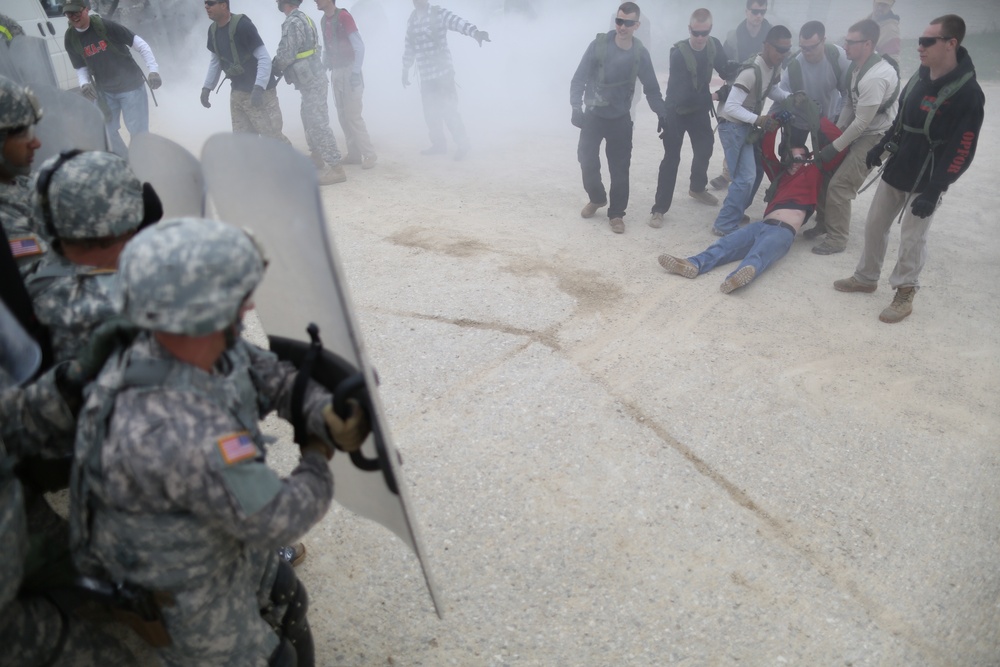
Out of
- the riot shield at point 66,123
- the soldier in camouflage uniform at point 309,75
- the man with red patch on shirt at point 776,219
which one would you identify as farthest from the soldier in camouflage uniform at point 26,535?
the soldier in camouflage uniform at point 309,75

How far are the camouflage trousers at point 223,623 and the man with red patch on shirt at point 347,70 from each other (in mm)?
6985

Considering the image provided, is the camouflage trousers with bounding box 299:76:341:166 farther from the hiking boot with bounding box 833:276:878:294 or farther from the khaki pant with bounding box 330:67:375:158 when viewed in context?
the hiking boot with bounding box 833:276:878:294

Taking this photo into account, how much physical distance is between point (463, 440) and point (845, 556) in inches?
68.1

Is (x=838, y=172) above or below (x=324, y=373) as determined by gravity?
below

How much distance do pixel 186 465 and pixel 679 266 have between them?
171 inches

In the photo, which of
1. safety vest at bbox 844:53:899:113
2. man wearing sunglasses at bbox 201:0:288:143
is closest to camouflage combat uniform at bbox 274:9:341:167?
man wearing sunglasses at bbox 201:0:288:143

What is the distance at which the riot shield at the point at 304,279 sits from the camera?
1534mm

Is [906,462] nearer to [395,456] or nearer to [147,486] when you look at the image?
[395,456]

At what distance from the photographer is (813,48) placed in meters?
5.63

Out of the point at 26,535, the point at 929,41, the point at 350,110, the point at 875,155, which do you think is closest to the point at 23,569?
the point at 26,535

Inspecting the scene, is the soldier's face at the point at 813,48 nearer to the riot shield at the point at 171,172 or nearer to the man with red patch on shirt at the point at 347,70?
the man with red patch on shirt at the point at 347,70

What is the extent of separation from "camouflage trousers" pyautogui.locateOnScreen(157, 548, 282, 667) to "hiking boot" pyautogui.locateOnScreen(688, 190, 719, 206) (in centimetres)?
597

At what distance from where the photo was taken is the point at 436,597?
1874 mm

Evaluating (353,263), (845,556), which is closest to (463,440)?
(845,556)
